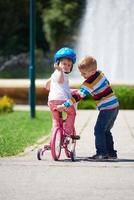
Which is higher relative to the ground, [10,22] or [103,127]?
[10,22]

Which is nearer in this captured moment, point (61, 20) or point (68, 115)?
point (68, 115)

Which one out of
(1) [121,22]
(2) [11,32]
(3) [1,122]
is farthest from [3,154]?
(2) [11,32]

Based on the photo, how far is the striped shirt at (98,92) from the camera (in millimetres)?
9086

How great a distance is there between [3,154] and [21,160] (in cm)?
69

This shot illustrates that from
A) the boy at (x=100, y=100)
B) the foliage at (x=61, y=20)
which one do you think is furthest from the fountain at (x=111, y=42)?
the foliage at (x=61, y=20)

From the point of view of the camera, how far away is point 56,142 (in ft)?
30.6

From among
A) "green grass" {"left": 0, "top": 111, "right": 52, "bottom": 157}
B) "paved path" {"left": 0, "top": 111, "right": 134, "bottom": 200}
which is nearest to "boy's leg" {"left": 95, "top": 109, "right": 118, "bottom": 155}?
"paved path" {"left": 0, "top": 111, "right": 134, "bottom": 200}

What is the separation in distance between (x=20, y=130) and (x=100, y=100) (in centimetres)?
478

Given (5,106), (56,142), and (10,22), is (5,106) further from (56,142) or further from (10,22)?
(10,22)

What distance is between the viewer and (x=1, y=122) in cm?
1594

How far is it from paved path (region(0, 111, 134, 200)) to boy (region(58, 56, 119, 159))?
0.79 ft

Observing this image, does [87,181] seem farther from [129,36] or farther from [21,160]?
[129,36]

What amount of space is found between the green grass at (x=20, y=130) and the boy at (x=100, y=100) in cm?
124

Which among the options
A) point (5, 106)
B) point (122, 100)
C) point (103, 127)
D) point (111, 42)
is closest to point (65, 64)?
point (103, 127)
